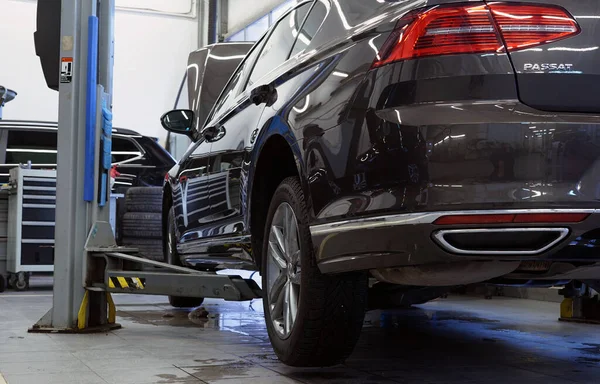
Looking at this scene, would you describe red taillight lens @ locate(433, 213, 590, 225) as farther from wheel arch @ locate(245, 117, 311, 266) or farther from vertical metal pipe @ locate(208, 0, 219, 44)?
vertical metal pipe @ locate(208, 0, 219, 44)

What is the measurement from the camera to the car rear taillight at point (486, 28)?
2.38 metres

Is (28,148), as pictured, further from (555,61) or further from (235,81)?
(555,61)

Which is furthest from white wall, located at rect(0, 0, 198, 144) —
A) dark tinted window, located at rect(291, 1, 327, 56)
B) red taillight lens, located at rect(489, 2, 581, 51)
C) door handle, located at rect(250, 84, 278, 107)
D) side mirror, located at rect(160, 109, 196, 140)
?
red taillight lens, located at rect(489, 2, 581, 51)

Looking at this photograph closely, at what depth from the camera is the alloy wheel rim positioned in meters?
3.13

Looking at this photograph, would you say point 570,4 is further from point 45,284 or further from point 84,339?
point 45,284

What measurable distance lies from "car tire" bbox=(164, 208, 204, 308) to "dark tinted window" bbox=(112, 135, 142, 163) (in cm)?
463

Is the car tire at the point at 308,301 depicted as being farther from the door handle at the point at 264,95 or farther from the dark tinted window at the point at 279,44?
the dark tinted window at the point at 279,44

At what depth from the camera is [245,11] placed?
57.0ft

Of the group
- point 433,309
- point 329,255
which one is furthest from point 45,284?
point 329,255

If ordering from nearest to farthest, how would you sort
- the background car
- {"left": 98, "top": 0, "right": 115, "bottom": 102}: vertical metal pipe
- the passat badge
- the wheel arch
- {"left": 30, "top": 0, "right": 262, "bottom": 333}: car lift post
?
1. the passat badge
2. the wheel arch
3. {"left": 30, "top": 0, "right": 262, "bottom": 333}: car lift post
4. {"left": 98, "top": 0, "right": 115, "bottom": 102}: vertical metal pipe
5. the background car

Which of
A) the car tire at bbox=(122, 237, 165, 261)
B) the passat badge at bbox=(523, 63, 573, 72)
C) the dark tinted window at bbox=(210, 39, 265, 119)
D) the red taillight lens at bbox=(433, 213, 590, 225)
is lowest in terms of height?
the car tire at bbox=(122, 237, 165, 261)

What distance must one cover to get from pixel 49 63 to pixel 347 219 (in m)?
2.75

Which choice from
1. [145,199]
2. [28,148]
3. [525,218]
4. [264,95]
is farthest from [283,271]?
[28,148]

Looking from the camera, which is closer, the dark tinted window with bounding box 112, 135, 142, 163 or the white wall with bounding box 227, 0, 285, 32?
the dark tinted window with bounding box 112, 135, 142, 163
